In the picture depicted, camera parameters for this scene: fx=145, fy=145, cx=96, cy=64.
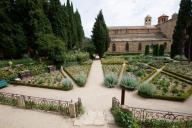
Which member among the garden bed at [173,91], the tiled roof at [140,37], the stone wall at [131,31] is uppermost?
the stone wall at [131,31]

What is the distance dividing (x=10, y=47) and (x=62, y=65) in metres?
8.06

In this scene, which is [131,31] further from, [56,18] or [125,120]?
[125,120]

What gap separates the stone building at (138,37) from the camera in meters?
42.1

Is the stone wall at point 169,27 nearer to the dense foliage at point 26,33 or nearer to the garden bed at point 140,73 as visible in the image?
the garden bed at point 140,73

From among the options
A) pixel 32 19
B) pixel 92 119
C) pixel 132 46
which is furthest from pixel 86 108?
pixel 132 46

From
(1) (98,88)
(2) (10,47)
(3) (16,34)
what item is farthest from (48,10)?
(1) (98,88)

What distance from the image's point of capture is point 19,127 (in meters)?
6.96

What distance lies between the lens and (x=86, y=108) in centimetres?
912

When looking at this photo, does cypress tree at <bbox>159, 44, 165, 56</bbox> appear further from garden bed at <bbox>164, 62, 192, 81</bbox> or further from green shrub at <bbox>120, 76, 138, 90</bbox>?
green shrub at <bbox>120, 76, 138, 90</bbox>

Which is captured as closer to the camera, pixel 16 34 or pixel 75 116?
pixel 75 116

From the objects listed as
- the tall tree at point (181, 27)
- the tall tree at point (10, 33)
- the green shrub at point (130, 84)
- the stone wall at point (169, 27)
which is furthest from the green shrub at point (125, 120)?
the stone wall at point (169, 27)

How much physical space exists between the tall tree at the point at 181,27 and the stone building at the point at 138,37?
12748mm

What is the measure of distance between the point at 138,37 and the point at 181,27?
666 inches

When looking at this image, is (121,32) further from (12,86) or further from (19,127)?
(19,127)
